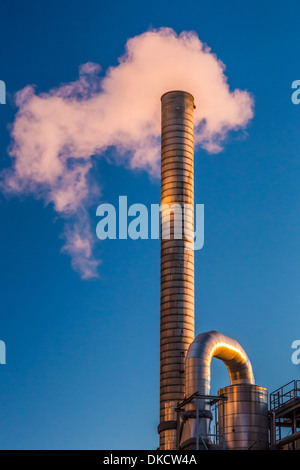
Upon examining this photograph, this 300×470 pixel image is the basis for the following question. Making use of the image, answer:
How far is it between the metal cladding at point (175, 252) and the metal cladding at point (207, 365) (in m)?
5.17

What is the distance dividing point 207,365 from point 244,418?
13.9 ft

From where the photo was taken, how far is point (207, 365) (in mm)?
50781

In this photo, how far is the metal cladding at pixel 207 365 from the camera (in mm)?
48406

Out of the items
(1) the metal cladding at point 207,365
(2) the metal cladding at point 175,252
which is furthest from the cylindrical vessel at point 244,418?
(2) the metal cladding at point 175,252

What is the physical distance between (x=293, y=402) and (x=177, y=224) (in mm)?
17039

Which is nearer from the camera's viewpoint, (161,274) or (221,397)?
(221,397)

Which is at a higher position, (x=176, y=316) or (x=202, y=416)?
(x=176, y=316)

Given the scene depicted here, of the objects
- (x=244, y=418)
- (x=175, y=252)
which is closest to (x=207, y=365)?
(x=244, y=418)
